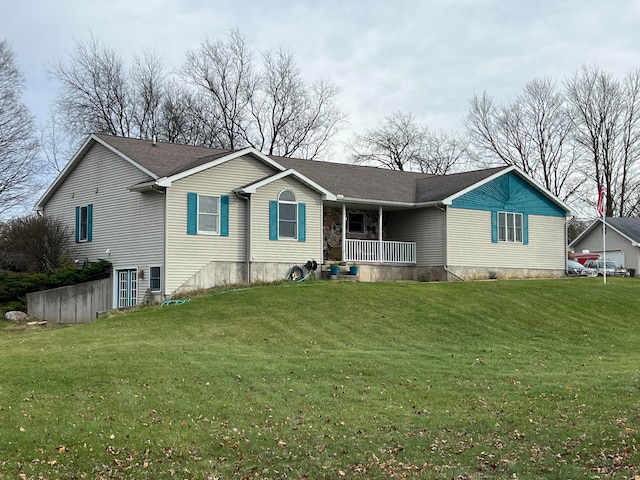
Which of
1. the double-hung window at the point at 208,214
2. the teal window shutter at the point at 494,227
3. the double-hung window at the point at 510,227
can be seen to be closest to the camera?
the double-hung window at the point at 208,214

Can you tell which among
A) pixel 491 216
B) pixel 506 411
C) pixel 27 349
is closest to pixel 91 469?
pixel 506 411

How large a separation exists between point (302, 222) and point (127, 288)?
6239mm

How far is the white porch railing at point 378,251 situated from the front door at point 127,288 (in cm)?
765

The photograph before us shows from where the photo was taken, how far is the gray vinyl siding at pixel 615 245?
43.7 meters

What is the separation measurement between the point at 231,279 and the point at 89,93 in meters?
25.5

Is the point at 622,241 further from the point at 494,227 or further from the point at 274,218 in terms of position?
the point at 274,218

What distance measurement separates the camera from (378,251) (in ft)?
94.1

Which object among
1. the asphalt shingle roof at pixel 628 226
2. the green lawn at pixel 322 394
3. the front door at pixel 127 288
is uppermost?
the asphalt shingle roof at pixel 628 226

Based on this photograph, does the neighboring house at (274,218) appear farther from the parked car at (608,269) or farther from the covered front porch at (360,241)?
the parked car at (608,269)

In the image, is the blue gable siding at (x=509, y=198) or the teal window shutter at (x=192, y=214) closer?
the teal window shutter at (x=192, y=214)

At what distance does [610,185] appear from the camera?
2099 inches

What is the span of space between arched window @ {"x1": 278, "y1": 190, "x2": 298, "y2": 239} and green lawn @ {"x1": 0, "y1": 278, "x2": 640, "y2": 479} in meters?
4.42

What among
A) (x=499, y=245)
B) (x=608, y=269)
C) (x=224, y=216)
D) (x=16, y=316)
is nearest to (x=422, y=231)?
(x=499, y=245)

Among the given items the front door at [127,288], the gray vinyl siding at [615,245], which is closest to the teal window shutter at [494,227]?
the front door at [127,288]
